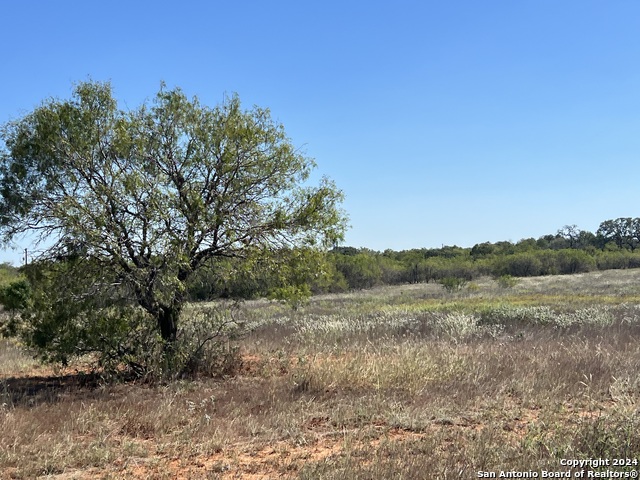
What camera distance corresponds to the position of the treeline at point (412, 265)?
1105cm

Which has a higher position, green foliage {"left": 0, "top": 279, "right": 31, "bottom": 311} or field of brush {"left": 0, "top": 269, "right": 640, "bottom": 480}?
green foliage {"left": 0, "top": 279, "right": 31, "bottom": 311}

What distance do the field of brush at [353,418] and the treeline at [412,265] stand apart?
1777 mm

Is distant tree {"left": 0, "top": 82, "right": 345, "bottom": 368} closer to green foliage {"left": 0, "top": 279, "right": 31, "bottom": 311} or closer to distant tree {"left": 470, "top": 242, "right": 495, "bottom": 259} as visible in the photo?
green foliage {"left": 0, "top": 279, "right": 31, "bottom": 311}

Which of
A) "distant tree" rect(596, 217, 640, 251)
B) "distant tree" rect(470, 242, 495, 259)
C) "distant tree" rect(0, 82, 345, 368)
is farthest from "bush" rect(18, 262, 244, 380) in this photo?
"distant tree" rect(596, 217, 640, 251)

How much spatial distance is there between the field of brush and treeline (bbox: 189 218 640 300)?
5.83 ft

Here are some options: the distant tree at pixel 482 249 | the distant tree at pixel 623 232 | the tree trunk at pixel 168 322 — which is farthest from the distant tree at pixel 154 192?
the distant tree at pixel 623 232

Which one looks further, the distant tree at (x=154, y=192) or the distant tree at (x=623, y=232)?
the distant tree at (x=623, y=232)

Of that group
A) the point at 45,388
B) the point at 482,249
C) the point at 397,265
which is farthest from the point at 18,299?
the point at 482,249

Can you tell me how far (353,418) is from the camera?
6734 mm

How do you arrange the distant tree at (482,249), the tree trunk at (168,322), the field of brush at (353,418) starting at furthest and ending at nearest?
the distant tree at (482,249) < the tree trunk at (168,322) < the field of brush at (353,418)

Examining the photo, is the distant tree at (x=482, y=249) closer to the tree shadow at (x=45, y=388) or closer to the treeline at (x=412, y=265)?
the treeline at (x=412, y=265)

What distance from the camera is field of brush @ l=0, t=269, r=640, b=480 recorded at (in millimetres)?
4867

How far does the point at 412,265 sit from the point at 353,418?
240 feet

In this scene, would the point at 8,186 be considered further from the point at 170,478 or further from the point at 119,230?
the point at 170,478
